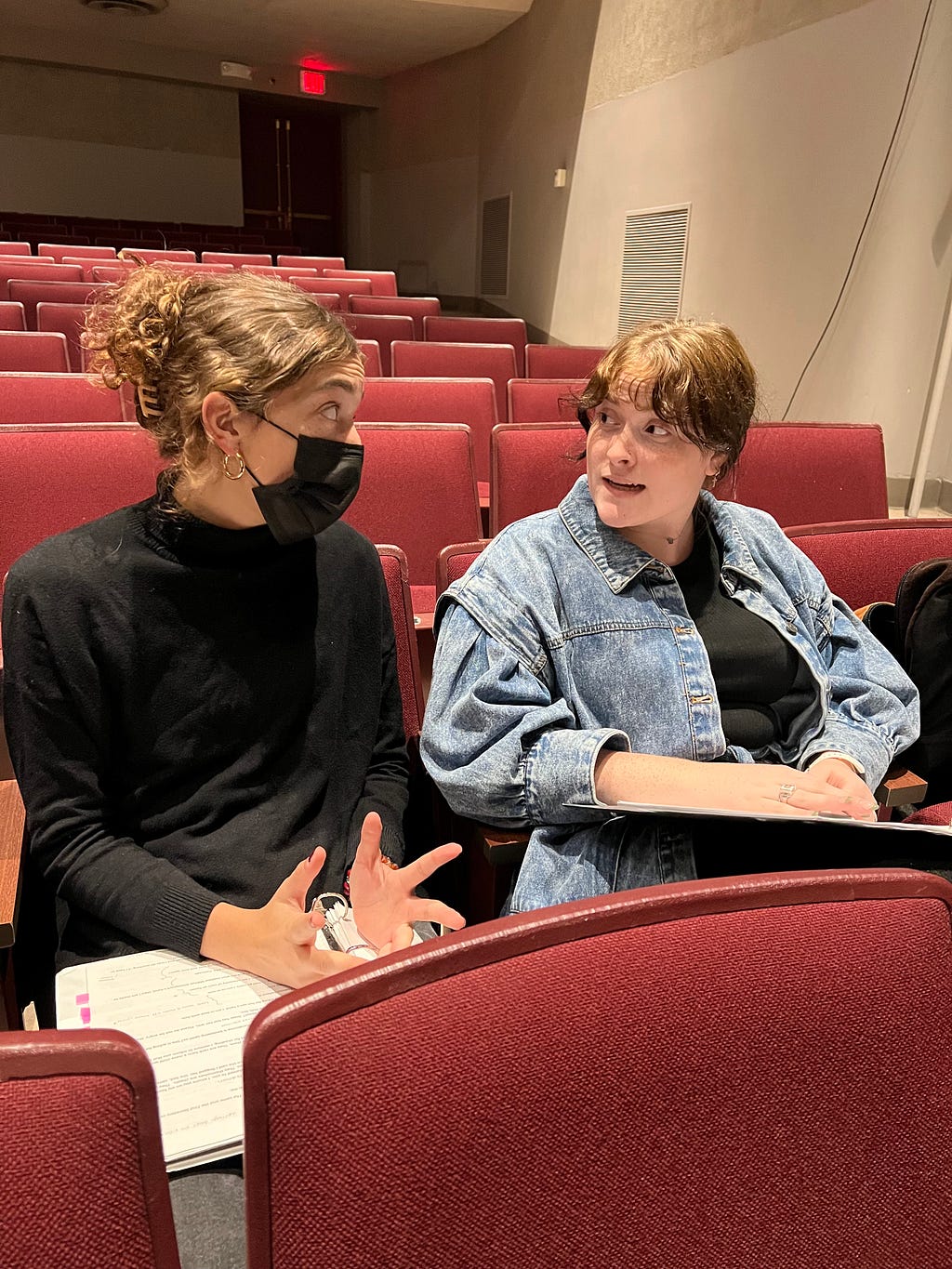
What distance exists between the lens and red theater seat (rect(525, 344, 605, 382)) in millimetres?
3959

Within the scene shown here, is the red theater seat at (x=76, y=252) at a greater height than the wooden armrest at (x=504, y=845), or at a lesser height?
greater

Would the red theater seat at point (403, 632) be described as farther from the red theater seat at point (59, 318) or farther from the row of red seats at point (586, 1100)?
the red theater seat at point (59, 318)

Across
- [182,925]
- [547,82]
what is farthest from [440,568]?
[547,82]

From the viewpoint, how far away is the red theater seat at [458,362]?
345 cm

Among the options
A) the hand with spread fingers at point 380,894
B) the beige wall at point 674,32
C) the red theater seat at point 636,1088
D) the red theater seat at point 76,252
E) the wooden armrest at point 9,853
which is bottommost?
the hand with spread fingers at point 380,894

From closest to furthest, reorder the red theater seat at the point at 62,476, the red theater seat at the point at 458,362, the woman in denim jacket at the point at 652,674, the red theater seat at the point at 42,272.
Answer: the woman in denim jacket at the point at 652,674 < the red theater seat at the point at 62,476 < the red theater seat at the point at 458,362 < the red theater seat at the point at 42,272

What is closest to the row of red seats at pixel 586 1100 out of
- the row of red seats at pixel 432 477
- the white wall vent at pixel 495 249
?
the row of red seats at pixel 432 477

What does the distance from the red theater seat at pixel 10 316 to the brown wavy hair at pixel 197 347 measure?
3.24m

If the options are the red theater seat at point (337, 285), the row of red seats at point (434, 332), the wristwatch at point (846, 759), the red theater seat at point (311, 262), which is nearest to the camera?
the wristwatch at point (846, 759)

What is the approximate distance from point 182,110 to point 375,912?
12507 millimetres

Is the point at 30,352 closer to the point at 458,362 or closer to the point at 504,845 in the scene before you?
the point at 458,362

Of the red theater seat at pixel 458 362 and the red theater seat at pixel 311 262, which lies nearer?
the red theater seat at pixel 458 362

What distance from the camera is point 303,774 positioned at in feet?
3.49

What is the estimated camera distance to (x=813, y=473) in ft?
7.50
